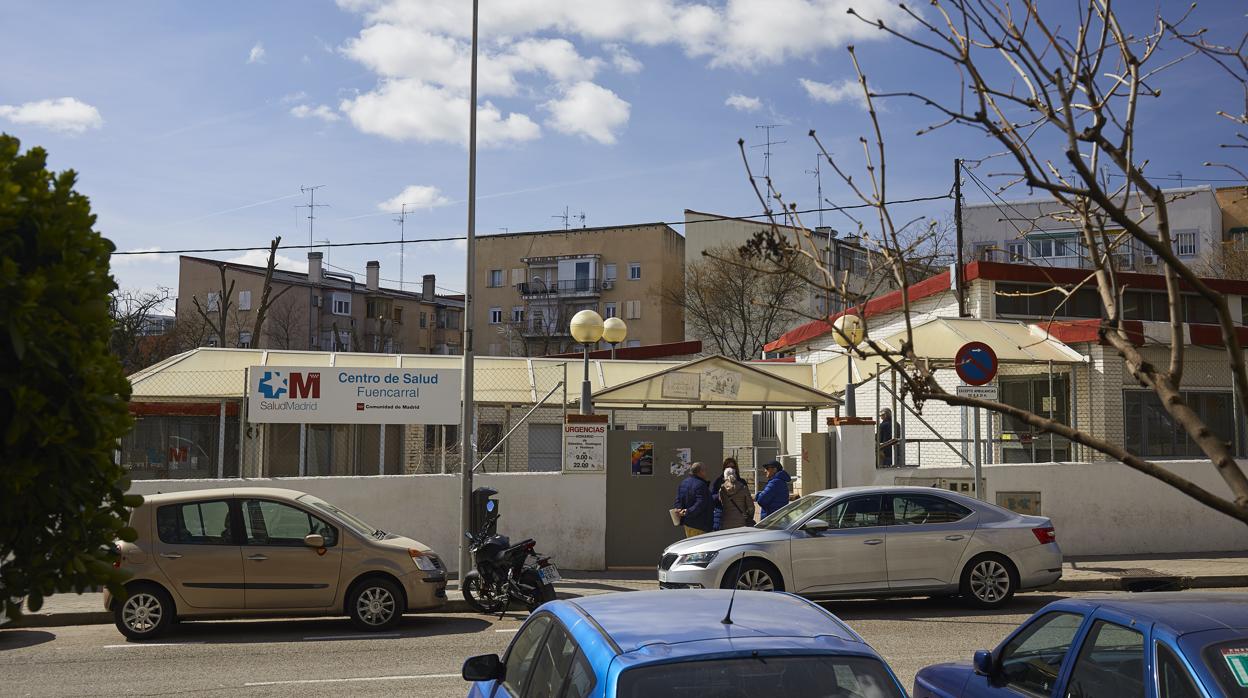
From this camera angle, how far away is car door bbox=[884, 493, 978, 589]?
1275cm

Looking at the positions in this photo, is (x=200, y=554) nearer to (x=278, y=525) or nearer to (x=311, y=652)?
(x=278, y=525)

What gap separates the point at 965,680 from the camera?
224 inches

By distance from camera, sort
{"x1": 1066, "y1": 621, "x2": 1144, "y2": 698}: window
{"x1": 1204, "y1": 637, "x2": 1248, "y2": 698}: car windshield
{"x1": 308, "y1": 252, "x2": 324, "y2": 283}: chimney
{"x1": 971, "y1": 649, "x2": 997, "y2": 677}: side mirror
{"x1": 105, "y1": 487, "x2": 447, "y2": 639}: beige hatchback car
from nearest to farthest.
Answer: {"x1": 1204, "y1": 637, "x2": 1248, "y2": 698}: car windshield → {"x1": 1066, "y1": 621, "x2": 1144, "y2": 698}: window → {"x1": 971, "y1": 649, "x2": 997, "y2": 677}: side mirror → {"x1": 105, "y1": 487, "x2": 447, "y2": 639}: beige hatchback car → {"x1": 308, "y1": 252, "x2": 324, "y2": 283}: chimney

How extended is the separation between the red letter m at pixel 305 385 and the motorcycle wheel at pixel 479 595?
465 cm

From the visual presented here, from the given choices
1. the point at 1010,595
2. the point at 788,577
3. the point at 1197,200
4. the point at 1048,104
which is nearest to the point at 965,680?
the point at 1048,104

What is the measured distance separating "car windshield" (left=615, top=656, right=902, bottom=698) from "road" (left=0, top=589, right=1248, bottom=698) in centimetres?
529

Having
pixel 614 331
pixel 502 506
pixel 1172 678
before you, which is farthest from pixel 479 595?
pixel 1172 678

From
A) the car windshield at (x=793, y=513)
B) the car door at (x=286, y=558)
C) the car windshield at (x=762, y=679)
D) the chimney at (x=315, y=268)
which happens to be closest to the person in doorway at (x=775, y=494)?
the car windshield at (x=793, y=513)

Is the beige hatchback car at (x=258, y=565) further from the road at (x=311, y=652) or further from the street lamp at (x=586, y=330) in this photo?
the street lamp at (x=586, y=330)

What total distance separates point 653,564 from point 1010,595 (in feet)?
18.4

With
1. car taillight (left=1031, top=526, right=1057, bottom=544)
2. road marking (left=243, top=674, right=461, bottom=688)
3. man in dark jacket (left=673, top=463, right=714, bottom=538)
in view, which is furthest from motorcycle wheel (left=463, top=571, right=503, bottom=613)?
car taillight (left=1031, top=526, right=1057, bottom=544)

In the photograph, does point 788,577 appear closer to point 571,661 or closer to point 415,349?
point 571,661

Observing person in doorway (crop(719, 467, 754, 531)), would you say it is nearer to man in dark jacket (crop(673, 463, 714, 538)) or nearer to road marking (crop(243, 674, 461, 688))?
man in dark jacket (crop(673, 463, 714, 538))

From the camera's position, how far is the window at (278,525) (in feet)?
38.7
